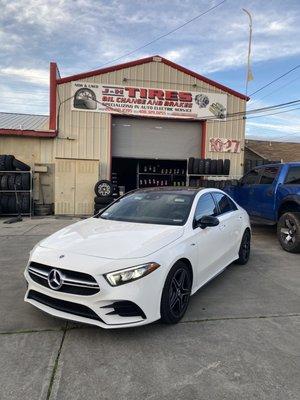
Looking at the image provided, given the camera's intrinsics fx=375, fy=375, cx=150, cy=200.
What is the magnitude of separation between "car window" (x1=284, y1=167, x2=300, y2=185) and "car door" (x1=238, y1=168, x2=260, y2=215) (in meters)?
1.02

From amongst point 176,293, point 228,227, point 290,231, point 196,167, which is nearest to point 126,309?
point 176,293

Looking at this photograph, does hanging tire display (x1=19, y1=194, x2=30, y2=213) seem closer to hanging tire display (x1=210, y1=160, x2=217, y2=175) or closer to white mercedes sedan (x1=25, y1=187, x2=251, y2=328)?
hanging tire display (x1=210, y1=160, x2=217, y2=175)

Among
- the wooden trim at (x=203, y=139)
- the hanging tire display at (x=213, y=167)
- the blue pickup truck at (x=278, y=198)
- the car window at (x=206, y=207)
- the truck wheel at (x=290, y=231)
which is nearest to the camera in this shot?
the car window at (x=206, y=207)

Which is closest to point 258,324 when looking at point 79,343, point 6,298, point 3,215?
point 79,343

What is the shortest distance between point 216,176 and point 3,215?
333 inches

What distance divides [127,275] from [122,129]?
12894 millimetres

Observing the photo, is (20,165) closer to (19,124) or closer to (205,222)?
(19,124)

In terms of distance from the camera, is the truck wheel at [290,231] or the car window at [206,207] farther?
the truck wheel at [290,231]

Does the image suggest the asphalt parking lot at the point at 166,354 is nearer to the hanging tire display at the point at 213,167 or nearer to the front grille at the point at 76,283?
the front grille at the point at 76,283

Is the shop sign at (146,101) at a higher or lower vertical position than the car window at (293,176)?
higher

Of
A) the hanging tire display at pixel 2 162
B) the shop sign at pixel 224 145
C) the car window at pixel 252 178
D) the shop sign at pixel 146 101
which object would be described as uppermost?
the shop sign at pixel 146 101

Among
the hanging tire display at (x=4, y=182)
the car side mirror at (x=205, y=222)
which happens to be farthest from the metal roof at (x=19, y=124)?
the car side mirror at (x=205, y=222)

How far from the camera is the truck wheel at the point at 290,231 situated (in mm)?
7869

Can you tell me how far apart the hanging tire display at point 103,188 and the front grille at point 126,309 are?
423 inches
